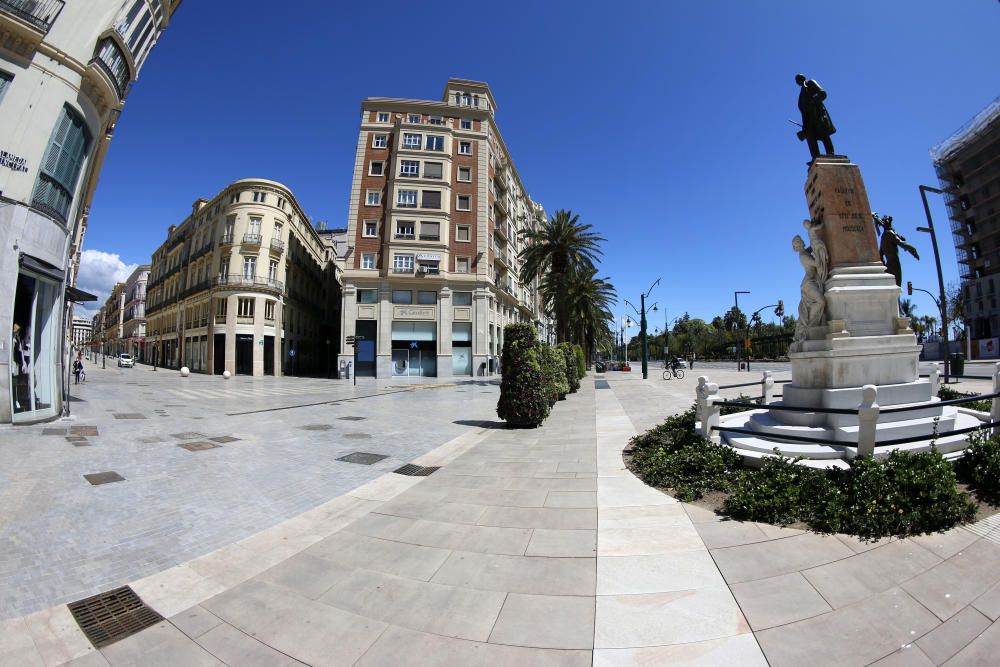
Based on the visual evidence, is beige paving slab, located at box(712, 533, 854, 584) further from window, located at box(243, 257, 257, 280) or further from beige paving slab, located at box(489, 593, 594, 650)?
window, located at box(243, 257, 257, 280)

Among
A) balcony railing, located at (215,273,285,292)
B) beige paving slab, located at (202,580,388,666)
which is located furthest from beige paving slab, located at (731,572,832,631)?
balcony railing, located at (215,273,285,292)

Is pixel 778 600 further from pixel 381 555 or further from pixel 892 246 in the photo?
pixel 892 246

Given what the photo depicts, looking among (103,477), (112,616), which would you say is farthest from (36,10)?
(112,616)

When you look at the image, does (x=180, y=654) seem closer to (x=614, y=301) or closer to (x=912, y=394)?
(x=912, y=394)

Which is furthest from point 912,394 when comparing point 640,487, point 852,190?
point 640,487

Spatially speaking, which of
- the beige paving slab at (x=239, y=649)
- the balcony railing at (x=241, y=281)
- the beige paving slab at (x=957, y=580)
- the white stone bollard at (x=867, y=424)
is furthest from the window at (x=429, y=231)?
the beige paving slab at (x=957, y=580)

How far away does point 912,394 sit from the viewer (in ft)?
22.4

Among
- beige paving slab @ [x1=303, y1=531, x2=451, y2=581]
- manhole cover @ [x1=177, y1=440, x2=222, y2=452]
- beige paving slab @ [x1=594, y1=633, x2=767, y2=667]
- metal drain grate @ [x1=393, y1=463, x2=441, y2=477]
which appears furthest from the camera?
manhole cover @ [x1=177, y1=440, x2=222, y2=452]

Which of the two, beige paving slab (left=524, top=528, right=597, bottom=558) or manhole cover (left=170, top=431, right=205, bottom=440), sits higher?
beige paving slab (left=524, top=528, right=597, bottom=558)

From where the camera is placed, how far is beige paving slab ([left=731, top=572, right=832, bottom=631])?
2.69 meters

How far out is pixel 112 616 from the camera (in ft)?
9.36

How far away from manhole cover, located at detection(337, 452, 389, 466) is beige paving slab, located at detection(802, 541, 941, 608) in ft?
20.5

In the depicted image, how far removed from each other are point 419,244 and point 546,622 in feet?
114

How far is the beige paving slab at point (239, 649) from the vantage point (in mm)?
2410
